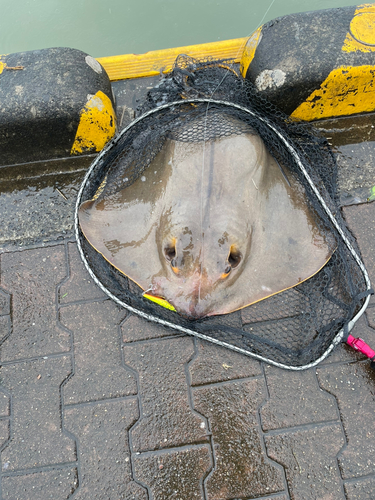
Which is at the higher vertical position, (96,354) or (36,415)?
(96,354)

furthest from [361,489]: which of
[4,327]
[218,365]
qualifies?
[4,327]

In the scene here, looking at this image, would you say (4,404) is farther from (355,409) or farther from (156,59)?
(156,59)

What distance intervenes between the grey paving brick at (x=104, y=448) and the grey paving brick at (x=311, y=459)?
3.94 ft

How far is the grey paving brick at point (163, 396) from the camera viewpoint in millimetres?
2848

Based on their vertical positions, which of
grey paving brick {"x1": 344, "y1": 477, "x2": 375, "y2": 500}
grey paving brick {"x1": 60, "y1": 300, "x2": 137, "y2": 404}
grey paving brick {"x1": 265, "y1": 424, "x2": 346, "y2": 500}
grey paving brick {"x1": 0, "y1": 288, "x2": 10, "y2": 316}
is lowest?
grey paving brick {"x1": 344, "y1": 477, "x2": 375, "y2": 500}

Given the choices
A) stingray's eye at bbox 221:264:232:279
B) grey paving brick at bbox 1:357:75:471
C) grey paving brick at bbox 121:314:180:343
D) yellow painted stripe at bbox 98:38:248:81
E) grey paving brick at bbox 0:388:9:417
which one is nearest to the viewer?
stingray's eye at bbox 221:264:232:279

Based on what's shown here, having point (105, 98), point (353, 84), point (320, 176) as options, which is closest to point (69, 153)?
point (105, 98)

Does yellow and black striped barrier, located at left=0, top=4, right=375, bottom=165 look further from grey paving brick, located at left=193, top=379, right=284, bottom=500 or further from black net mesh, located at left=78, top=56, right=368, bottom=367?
grey paving brick, located at left=193, top=379, right=284, bottom=500

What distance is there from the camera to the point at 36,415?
2.93 m

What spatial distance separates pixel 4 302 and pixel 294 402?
2.85 metres

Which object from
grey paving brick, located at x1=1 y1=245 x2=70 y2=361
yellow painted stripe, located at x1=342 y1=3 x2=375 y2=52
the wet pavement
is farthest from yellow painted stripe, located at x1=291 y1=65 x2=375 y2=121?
grey paving brick, located at x1=1 y1=245 x2=70 y2=361

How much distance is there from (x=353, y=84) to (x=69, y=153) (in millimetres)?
3003

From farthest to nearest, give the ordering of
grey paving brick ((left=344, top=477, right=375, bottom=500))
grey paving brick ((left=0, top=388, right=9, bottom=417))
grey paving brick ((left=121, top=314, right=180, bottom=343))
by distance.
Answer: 1. grey paving brick ((left=121, top=314, right=180, bottom=343))
2. grey paving brick ((left=0, top=388, right=9, bottom=417))
3. grey paving brick ((left=344, top=477, right=375, bottom=500))

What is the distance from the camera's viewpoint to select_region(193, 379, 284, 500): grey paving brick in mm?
2730
